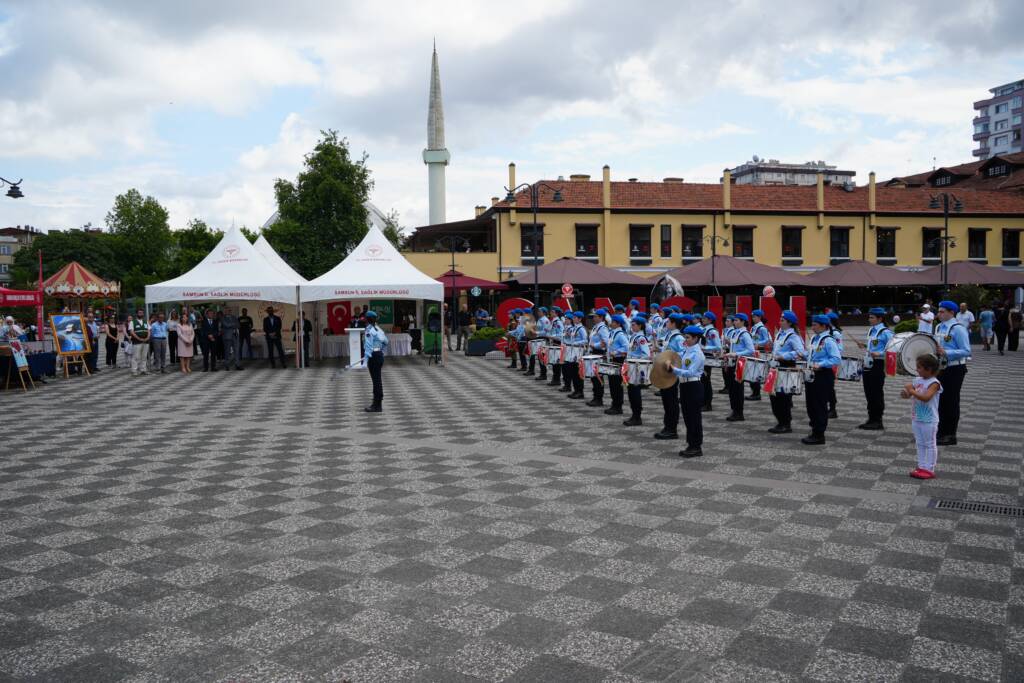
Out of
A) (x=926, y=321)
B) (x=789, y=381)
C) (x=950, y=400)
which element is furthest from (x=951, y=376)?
(x=926, y=321)

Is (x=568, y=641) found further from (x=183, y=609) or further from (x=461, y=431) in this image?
(x=461, y=431)

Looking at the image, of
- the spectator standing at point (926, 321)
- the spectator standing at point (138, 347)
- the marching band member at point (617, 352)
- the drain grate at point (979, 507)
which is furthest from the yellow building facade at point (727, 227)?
the drain grate at point (979, 507)

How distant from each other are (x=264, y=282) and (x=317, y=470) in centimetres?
1606

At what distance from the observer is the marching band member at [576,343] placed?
16.6 metres

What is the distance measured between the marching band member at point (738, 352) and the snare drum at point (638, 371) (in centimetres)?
169

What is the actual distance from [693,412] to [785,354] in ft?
6.82

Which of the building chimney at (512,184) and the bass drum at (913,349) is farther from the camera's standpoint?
the building chimney at (512,184)

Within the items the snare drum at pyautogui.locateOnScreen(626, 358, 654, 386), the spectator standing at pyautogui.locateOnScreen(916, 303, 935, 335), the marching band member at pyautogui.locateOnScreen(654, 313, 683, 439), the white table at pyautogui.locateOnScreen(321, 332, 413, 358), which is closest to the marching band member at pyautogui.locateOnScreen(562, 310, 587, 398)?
the snare drum at pyautogui.locateOnScreen(626, 358, 654, 386)

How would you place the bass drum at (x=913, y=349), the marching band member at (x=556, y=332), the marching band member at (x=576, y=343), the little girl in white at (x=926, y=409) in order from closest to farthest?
1. the little girl in white at (x=926, y=409)
2. the bass drum at (x=913, y=349)
3. the marching band member at (x=576, y=343)
4. the marching band member at (x=556, y=332)

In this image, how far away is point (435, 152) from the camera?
2484 inches

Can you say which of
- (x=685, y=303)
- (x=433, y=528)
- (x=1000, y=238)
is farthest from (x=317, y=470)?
(x=1000, y=238)

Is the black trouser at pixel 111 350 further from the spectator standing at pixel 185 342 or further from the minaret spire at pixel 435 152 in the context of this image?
the minaret spire at pixel 435 152

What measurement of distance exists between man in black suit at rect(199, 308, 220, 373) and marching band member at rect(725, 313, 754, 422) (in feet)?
56.8

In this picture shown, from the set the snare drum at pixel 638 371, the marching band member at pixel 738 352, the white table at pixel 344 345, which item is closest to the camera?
the snare drum at pixel 638 371
